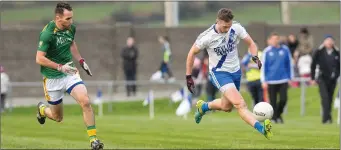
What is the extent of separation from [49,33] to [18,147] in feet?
14.6

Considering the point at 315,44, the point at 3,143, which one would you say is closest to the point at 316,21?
the point at 315,44

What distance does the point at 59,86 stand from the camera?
18312 millimetres

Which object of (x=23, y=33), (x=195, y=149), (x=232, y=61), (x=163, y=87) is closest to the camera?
(x=232, y=61)

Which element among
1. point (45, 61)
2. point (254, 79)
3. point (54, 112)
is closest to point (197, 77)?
point (254, 79)

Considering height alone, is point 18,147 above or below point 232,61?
below

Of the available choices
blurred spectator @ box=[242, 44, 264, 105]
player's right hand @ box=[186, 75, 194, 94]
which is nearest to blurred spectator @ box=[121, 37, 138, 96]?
blurred spectator @ box=[242, 44, 264, 105]

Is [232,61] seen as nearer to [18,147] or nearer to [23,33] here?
[18,147]

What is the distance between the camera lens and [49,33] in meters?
17.6

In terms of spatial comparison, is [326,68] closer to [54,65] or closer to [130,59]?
[54,65]

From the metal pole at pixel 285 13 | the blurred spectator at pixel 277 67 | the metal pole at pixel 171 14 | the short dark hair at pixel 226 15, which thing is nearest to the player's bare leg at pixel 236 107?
the short dark hair at pixel 226 15

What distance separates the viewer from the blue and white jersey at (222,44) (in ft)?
59.6

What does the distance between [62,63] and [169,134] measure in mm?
6302

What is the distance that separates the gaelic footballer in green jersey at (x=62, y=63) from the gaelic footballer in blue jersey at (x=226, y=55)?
1.96m

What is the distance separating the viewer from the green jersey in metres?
17.5
